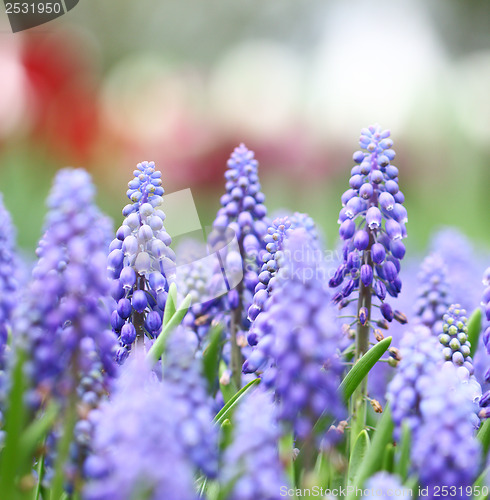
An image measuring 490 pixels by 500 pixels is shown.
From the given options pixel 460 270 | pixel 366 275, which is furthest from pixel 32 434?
pixel 460 270

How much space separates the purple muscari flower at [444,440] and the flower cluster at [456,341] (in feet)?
1.75

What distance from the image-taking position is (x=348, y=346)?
2.59 metres

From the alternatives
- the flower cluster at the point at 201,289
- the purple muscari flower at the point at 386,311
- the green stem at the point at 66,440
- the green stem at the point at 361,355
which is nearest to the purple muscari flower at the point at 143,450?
the green stem at the point at 66,440

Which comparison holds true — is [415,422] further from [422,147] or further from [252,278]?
[422,147]

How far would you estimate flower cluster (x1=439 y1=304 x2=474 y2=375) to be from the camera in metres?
2.00

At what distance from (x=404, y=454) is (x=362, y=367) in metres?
0.39

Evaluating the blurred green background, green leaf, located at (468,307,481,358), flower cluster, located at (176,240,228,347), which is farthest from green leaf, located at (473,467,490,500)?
Answer: the blurred green background

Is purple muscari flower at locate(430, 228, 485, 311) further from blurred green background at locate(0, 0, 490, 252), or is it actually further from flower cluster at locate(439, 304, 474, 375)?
blurred green background at locate(0, 0, 490, 252)

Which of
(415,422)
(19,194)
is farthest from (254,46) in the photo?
(415,422)

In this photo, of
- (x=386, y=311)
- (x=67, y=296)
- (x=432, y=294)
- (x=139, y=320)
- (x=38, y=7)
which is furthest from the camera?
(x=38, y=7)

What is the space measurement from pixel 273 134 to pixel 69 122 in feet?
7.86

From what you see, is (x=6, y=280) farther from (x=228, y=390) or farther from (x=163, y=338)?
(x=228, y=390)

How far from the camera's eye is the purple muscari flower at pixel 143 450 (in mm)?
1166

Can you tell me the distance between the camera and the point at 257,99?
32.4 feet
